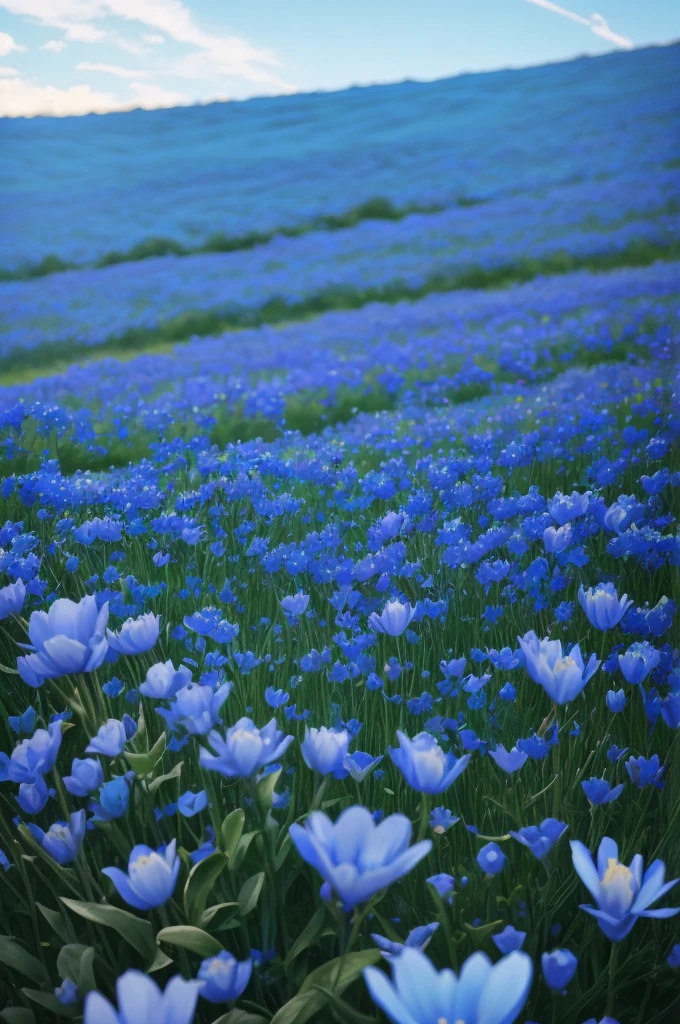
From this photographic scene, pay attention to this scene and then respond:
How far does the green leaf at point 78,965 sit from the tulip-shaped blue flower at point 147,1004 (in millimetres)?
167

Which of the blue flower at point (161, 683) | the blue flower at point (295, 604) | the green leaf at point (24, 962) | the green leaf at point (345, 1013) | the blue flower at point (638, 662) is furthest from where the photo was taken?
the blue flower at point (295, 604)

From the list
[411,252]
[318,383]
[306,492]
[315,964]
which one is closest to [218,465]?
[306,492]

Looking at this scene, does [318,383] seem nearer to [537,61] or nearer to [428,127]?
[428,127]

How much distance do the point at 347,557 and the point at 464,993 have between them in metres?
0.72

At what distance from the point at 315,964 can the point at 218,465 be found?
2.89ft

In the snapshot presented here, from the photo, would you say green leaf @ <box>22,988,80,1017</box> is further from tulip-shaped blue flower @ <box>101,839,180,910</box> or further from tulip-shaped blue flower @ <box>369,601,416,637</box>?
tulip-shaped blue flower @ <box>369,601,416,637</box>

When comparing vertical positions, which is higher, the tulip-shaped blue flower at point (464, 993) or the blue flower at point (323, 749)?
the blue flower at point (323, 749)

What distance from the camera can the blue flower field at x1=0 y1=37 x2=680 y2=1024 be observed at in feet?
2.31

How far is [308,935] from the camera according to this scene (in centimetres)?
71

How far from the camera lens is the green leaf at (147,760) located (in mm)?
772

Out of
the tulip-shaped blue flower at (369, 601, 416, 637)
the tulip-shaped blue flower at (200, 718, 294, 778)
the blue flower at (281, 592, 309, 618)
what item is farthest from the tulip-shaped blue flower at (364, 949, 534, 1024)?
the blue flower at (281, 592, 309, 618)

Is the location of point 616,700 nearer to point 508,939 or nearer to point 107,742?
point 508,939

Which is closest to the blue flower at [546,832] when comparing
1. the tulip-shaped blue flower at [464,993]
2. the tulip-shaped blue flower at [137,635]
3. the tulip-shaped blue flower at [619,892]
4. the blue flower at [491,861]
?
the blue flower at [491,861]

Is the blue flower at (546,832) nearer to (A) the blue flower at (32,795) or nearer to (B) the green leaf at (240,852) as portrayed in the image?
(B) the green leaf at (240,852)
